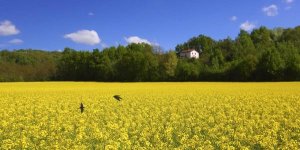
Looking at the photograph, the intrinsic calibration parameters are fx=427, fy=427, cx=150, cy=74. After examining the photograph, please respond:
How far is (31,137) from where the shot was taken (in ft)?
42.0

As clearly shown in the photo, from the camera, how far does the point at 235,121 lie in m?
15.4

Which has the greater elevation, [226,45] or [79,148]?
[226,45]

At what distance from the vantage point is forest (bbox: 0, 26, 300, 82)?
235 ft

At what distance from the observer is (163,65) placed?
86.6 meters

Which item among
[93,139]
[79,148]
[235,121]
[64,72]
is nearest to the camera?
[79,148]

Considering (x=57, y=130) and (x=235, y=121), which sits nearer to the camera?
(x=57, y=130)

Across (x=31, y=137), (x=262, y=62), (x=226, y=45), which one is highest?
(x=226, y=45)

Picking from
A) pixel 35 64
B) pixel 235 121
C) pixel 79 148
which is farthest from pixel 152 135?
pixel 35 64

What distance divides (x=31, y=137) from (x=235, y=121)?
7.12 meters

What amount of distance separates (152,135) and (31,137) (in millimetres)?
3650

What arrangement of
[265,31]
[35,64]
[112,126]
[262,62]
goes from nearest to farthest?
1. [112,126]
2. [262,62]
3. [35,64]
4. [265,31]

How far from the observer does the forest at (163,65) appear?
235ft

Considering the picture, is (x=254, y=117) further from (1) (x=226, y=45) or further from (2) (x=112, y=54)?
(1) (x=226, y=45)

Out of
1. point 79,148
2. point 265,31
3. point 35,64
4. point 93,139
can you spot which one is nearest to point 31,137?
point 93,139
